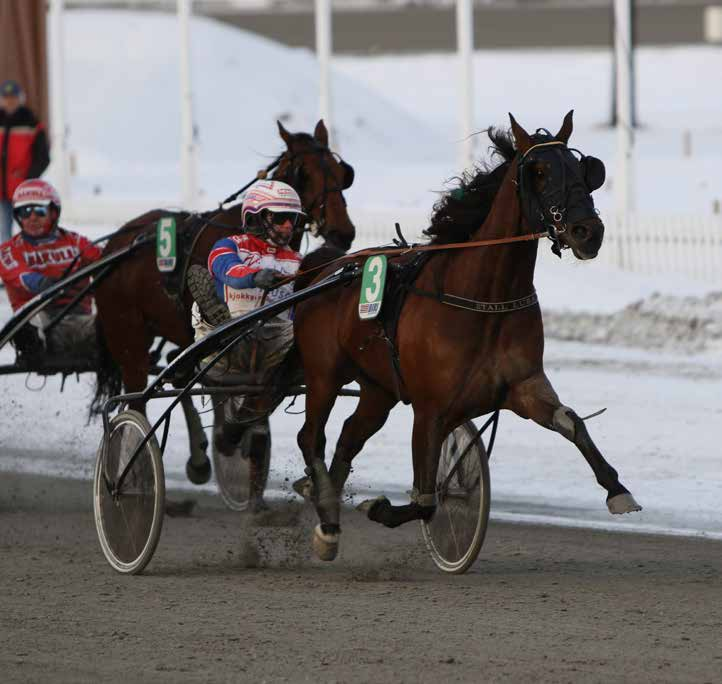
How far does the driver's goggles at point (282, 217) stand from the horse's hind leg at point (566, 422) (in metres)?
1.69

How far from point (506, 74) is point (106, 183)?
828 inches

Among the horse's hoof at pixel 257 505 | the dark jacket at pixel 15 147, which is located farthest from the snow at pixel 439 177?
the dark jacket at pixel 15 147

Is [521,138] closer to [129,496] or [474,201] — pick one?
[474,201]

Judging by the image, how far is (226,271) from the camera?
25.9ft

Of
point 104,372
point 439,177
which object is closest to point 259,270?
point 104,372

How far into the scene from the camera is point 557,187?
640 cm

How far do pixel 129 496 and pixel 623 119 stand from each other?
11.1 metres

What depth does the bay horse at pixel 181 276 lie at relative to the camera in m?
9.05

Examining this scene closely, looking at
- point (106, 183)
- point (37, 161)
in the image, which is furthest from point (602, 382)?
point (106, 183)

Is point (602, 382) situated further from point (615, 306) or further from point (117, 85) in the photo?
point (117, 85)

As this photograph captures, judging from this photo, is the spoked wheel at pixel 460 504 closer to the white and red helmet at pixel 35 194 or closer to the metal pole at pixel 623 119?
the white and red helmet at pixel 35 194

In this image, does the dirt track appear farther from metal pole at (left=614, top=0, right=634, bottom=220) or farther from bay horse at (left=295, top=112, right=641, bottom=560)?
metal pole at (left=614, top=0, right=634, bottom=220)

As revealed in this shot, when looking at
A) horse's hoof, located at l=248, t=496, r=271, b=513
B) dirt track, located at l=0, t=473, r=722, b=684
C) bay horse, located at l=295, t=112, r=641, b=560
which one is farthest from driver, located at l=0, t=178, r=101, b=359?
bay horse, located at l=295, t=112, r=641, b=560

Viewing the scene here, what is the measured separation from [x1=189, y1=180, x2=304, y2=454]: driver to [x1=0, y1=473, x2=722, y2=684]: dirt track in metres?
0.80
